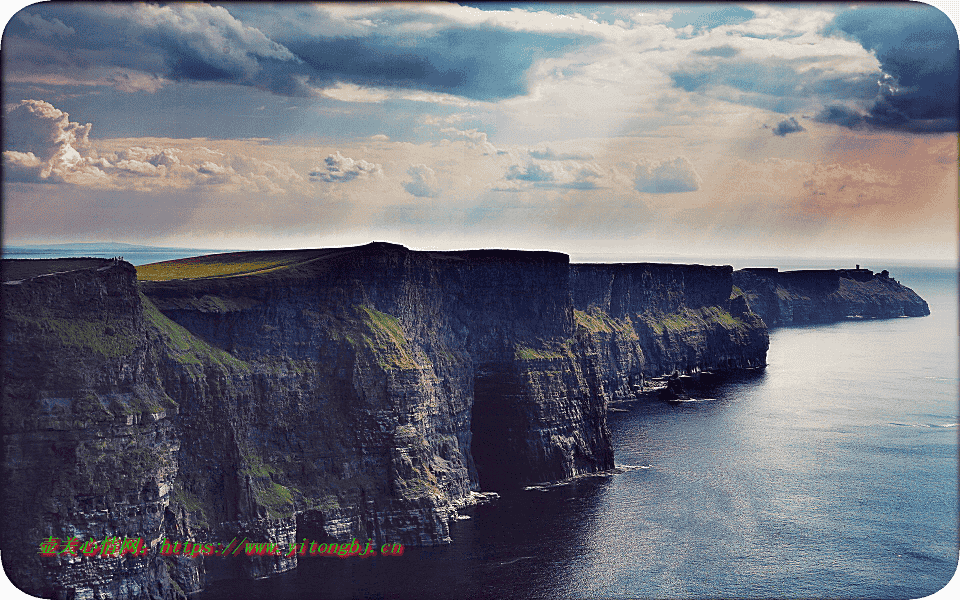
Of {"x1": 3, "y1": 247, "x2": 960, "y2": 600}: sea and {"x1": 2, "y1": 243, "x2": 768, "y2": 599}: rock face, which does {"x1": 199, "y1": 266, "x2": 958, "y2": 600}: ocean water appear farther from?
{"x1": 2, "y1": 243, "x2": 768, "y2": 599}: rock face

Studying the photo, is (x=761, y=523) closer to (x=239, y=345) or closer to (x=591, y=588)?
(x=591, y=588)

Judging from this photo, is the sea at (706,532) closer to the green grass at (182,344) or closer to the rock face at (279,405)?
the rock face at (279,405)

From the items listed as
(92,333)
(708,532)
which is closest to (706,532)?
(708,532)

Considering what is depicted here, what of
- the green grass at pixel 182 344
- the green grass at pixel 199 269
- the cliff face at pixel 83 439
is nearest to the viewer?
the cliff face at pixel 83 439

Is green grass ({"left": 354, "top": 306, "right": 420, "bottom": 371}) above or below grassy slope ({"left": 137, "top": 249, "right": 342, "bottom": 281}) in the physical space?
below

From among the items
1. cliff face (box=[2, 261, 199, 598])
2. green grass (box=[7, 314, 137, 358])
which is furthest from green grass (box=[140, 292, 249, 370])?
green grass (box=[7, 314, 137, 358])

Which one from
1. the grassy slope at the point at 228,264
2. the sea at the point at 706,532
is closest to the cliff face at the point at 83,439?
the sea at the point at 706,532
